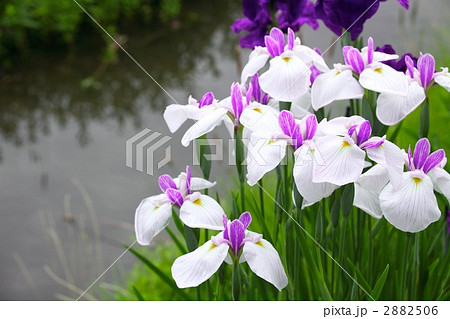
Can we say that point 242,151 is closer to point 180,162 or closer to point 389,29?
point 180,162

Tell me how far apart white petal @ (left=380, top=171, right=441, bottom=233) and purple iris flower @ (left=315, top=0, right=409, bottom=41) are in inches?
12.7

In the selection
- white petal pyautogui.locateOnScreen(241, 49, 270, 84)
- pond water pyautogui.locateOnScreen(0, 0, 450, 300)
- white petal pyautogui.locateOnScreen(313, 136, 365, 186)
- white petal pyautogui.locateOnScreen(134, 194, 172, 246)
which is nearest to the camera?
white petal pyautogui.locateOnScreen(313, 136, 365, 186)

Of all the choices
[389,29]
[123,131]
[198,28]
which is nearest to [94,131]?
[123,131]

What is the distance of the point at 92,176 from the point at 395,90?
1614mm

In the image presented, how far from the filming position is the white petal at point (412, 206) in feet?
2.53

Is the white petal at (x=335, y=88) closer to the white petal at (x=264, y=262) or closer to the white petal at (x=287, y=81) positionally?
the white petal at (x=287, y=81)

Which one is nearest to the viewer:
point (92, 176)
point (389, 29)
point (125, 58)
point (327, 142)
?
point (327, 142)

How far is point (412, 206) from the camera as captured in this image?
30.3 inches

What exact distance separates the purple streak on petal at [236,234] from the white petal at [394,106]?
0.24 meters

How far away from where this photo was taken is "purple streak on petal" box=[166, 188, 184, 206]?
0.86m

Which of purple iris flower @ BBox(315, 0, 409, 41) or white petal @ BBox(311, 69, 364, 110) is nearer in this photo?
white petal @ BBox(311, 69, 364, 110)

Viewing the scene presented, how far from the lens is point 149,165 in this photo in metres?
0.94

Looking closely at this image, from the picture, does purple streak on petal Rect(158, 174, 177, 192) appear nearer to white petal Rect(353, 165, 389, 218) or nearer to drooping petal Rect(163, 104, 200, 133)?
drooping petal Rect(163, 104, 200, 133)

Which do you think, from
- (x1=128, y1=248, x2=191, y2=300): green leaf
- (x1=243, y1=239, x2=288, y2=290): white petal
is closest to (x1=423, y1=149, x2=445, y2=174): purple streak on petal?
(x1=243, y1=239, x2=288, y2=290): white petal
